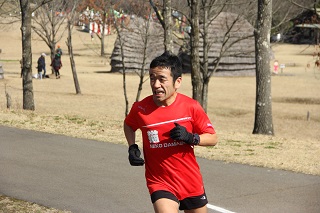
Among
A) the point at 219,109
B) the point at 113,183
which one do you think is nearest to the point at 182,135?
the point at 113,183

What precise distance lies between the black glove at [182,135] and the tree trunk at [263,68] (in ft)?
39.4

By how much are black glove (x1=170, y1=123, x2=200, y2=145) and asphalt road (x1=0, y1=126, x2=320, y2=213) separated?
294 centimetres

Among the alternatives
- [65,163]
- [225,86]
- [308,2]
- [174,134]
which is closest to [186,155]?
[174,134]

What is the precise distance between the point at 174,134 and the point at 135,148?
0.58m

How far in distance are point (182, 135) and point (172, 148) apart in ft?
1.12

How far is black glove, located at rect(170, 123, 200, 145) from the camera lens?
5062mm

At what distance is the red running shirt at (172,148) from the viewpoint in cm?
539

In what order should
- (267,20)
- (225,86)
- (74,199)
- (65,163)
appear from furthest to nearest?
(225,86)
(267,20)
(65,163)
(74,199)

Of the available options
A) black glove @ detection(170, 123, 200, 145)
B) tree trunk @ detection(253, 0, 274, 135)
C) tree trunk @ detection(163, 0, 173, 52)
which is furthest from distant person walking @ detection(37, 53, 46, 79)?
black glove @ detection(170, 123, 200, 145)

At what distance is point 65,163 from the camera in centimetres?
1098

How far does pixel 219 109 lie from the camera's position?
30016 millimetres

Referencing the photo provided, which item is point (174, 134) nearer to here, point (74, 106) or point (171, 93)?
point (171, 93)

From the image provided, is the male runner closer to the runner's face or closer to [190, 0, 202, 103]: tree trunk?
the runner's face

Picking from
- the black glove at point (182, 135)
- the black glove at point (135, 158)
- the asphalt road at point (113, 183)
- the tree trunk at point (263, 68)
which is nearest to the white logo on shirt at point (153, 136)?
the black glove at point (135, 158)
